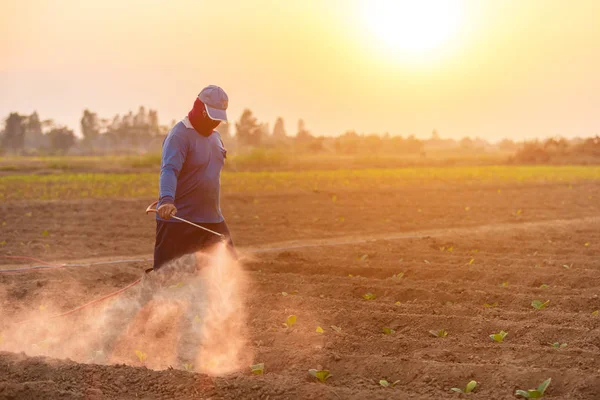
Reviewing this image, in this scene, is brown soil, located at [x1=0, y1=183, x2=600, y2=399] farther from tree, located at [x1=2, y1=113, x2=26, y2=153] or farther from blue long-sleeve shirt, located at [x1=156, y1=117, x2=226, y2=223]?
tree, located at [x1=2, y1=113, x2=26, y2=153]

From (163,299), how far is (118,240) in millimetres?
5536

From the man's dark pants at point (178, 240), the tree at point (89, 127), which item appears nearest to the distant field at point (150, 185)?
the man's dark pants at point (178, 240)

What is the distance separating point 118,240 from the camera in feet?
35.1

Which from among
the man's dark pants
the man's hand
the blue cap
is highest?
the blue cap

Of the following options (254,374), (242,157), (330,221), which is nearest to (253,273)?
(254,374)

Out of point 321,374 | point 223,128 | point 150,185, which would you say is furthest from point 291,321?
point 223,128

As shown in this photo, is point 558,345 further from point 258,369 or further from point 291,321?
point 258,369

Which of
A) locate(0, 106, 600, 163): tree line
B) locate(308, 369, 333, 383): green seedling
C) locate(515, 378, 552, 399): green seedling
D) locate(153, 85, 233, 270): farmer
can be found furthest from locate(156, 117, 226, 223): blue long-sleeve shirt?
locate(0, 106, 600, 163): tree line

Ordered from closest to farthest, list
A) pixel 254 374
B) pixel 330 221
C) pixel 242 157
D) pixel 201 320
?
pixel 254 374, pixel 201 320, pixel 330 221, pixel 242 157

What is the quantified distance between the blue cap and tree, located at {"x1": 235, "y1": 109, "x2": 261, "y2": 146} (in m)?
56.7

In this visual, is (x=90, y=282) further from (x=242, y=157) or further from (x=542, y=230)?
(x=242, y=157)

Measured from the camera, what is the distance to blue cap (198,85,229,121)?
16.1 ft

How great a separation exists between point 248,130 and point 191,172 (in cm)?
5684

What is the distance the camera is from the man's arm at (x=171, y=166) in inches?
192
